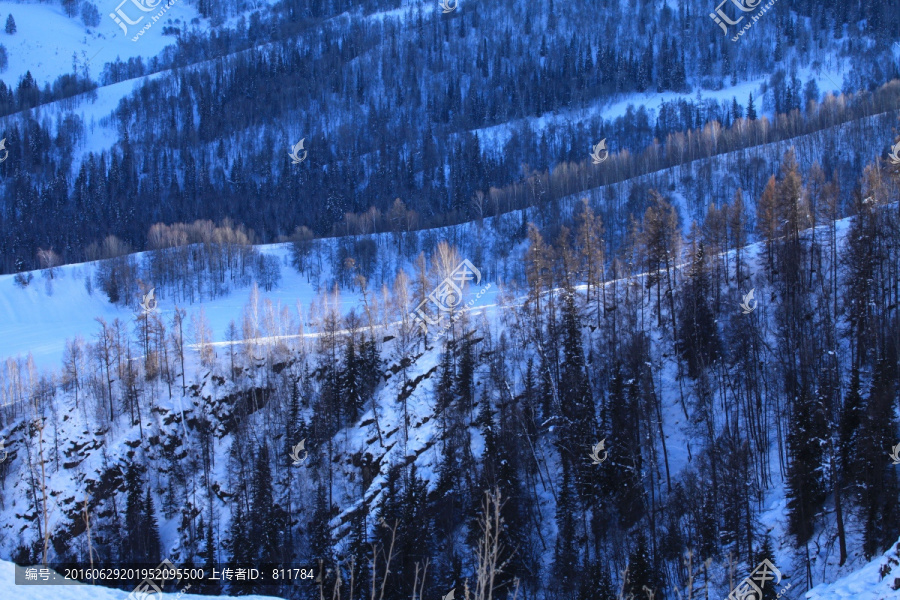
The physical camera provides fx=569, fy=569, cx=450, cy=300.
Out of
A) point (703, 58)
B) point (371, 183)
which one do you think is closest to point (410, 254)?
point (371, 183)

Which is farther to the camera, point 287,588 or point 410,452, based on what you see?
point 410,452

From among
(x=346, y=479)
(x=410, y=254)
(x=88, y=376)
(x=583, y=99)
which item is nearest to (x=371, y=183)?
(x=410, y=254)

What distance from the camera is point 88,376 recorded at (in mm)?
60688

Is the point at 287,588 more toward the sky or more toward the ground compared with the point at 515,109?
more toward the ground

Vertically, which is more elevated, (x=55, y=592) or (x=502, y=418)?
(x=55, y=592)

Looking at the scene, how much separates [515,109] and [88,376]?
15450 centimetres

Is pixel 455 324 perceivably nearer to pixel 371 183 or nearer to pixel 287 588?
pixel 287 588

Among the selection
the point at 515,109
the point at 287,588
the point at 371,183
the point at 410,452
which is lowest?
the point at 287,588

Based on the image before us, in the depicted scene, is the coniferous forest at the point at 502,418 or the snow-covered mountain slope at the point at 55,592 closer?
the snow-covered mountain slope at the point at 55,592

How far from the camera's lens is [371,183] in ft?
527

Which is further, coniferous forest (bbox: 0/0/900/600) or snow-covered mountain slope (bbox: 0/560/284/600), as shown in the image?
coniferous forest (bbox: 0/0/900/600)

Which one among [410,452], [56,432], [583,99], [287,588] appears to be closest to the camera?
[287,588]

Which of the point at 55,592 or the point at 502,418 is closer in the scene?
the point at 55,592

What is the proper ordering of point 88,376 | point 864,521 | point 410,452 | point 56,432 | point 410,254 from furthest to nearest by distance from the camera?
point 410,254 → point 88,376 → point 56,432 → point 410,452 → point 864,521
